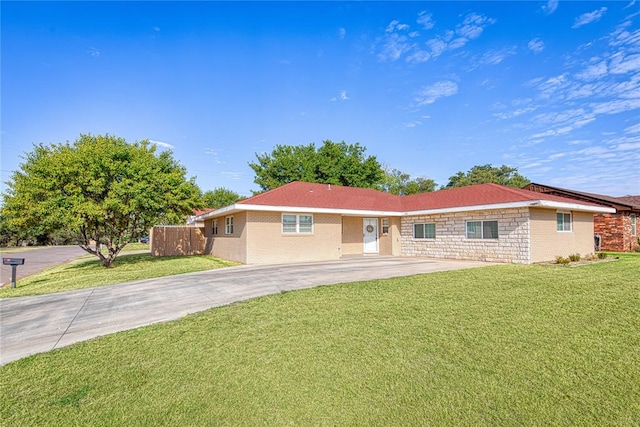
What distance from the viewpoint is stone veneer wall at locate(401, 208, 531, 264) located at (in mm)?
12673

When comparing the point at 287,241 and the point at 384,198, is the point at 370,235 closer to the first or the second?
the point at 384,198

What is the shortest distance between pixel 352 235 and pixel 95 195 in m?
13.3

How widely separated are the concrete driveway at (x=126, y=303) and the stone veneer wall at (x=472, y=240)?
538 centimetres

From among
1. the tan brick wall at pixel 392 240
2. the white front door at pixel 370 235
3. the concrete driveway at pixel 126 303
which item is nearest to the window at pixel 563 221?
the tan brick wall at pixel 392 240

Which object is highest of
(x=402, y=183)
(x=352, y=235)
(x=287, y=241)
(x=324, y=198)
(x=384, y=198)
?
(x=402, y=183)

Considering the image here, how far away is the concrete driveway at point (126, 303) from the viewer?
16.8 feet

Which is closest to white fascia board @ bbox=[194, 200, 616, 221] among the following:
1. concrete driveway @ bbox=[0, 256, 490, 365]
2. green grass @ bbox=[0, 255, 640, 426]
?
concrete driveway @ bbox=[0, 256, 490, 365]

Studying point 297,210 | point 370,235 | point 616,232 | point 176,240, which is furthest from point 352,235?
point 616,232

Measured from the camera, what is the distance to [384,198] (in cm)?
1977

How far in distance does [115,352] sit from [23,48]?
1445 cm

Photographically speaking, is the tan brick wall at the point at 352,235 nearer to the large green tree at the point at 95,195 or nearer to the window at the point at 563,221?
the large green tree at the point at 95,195

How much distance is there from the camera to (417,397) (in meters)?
3.19

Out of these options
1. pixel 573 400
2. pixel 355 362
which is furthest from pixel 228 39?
pixel 573 400

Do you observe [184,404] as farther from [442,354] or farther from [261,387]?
[442,354]
